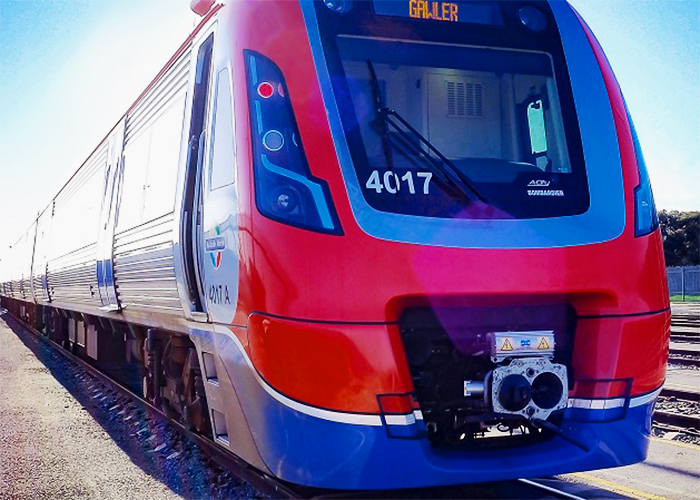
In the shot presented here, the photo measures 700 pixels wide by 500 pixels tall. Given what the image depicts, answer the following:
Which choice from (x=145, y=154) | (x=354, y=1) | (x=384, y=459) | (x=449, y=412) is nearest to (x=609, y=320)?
(x=449, y=412)

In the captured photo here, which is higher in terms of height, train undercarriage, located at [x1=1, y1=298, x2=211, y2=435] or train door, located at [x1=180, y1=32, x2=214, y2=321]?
train door, located at [x1=180, y1=32, x2=214, y2=321]

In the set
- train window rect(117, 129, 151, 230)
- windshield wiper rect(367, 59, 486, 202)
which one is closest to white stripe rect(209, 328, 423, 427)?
windshield wiper rect(367, 59, 486, 202)

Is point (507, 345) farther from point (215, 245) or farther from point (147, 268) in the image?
point (147, 268)

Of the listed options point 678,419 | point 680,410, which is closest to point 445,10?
point 678,419

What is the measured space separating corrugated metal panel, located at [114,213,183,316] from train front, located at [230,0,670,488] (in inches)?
52.5

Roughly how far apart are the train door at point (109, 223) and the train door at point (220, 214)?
3.08 metres

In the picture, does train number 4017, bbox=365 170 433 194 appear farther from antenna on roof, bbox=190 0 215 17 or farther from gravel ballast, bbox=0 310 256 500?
gravel ballast, bbox=0 310 256 500

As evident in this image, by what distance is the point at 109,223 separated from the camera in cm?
750

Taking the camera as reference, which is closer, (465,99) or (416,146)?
(416,146)

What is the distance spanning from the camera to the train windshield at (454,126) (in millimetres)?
3949

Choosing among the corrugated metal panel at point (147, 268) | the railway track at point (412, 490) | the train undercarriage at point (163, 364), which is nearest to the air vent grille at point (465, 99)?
the corrugated metal panel at point (147, 268)

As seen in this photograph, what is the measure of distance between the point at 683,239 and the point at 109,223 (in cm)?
5015

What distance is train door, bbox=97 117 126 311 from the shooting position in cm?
729

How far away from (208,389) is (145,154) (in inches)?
95.6
